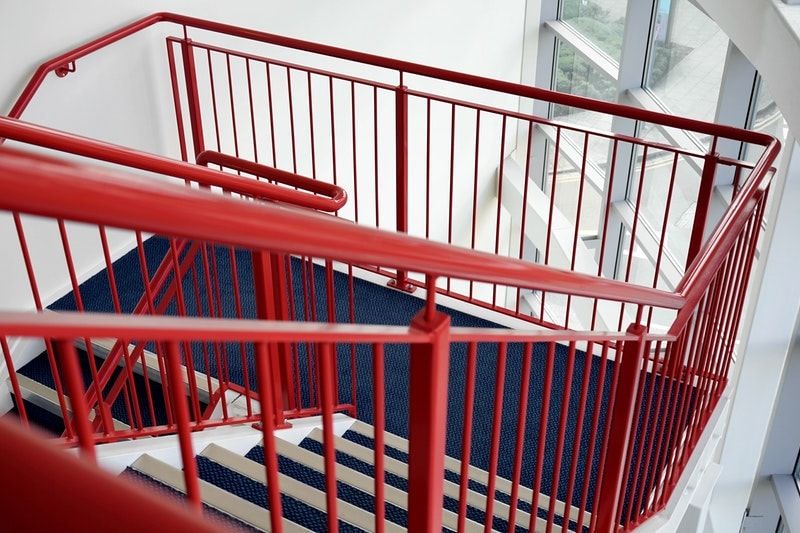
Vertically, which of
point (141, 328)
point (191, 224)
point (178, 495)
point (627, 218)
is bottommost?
point (627, 218)

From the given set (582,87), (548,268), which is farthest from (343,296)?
(582,87)

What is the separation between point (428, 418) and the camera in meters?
1.46

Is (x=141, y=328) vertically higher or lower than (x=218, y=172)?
higher

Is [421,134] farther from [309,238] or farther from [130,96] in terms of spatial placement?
[309,238]

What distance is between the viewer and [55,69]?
3855 mm

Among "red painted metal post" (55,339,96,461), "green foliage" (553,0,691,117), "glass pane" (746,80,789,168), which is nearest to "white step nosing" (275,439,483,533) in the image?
"red painted metal post" (55,339,96,461)

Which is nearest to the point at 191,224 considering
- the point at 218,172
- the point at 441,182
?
the point at 218,172

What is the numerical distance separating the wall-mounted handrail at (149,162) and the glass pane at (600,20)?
23.0 feet

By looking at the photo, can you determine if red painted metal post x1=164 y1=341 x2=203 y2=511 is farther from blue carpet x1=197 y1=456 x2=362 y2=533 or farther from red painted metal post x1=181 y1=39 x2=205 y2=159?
red painted metal post x1=181 y1=39 x2=205 y2=159

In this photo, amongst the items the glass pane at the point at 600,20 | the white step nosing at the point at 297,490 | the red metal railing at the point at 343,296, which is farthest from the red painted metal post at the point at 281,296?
the glass pane at the point at 600,20

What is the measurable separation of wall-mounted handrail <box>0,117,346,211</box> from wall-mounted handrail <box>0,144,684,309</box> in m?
1.19

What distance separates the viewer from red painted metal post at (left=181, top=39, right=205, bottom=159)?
4.43 m

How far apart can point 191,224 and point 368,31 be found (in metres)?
6.15

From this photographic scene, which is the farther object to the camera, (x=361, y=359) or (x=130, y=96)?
(x=130, y=96)
